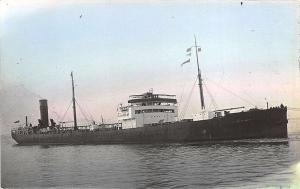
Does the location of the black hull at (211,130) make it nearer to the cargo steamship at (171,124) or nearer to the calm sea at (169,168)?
the cargo steamship at (171,124)

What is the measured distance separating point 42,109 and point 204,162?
2445 millimetres

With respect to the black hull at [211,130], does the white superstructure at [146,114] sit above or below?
above

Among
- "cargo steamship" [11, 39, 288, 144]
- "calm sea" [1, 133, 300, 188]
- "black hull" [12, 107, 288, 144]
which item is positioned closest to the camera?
"calm sea" [1, 133, 300, 188]

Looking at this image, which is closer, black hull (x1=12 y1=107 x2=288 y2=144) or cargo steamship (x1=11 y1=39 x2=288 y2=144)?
cargo steamship (x1=11 y1=39 x2=288 y2=144)

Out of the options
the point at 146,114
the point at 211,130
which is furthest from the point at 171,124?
the point at 146,114

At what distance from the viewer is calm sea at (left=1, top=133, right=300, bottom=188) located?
536 cm

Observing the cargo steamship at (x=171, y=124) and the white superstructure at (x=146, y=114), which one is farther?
the white superstructure at (x=146, y=114)

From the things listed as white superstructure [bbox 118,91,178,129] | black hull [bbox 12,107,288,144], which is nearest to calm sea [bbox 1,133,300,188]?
black hull [bbox 12,107,288,144]

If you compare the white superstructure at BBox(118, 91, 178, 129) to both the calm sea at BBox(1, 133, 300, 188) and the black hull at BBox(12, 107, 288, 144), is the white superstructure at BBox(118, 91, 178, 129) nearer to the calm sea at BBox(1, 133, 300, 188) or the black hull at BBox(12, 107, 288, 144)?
the black hull at BBox(12, 107, 288, 144)

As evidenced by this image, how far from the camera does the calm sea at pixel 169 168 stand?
5355 millimetres

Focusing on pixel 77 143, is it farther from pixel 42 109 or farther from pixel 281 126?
pixel 281 126

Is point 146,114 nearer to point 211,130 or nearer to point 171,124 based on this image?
point 171,124

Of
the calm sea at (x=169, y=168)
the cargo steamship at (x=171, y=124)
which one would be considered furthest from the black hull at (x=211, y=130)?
the calm sea at (x=169, y=168)

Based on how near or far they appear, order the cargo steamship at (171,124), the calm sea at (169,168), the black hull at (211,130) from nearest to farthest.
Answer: the calm sea at (169,168), the cargo steamship at (171,124), the black hull at (211,130)
